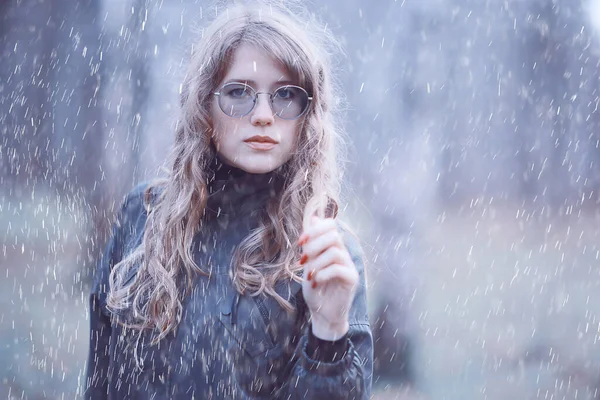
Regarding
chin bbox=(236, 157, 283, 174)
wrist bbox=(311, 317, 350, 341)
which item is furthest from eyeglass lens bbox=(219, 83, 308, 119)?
wrist bbox=(311, 317, 350, 341)

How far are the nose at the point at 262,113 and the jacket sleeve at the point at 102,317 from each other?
0.46m

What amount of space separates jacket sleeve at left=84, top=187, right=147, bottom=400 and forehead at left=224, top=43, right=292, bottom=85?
1.57 ft

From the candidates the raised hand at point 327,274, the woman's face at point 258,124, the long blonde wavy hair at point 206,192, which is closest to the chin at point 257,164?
the woman's face at point 258,124

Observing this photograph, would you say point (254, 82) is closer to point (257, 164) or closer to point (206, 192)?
point (257, 164)

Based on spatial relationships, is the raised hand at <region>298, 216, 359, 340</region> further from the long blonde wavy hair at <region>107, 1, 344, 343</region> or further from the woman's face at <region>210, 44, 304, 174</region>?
the woman's face at <region>210, 44, 304, 174</region>

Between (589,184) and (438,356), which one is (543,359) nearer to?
(438,356)

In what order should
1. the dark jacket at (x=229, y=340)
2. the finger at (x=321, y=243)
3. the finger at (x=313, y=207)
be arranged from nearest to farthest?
the finger at (x=321, y=243), the dark jacket at (x=229, y=340), the finger at (x=313, y=207)

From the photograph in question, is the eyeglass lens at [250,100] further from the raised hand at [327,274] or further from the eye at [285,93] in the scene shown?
the raised hand at [327,274]

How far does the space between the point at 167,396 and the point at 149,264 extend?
1.01 feet

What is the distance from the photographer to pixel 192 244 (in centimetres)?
137

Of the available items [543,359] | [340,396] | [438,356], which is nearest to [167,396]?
[340,396]

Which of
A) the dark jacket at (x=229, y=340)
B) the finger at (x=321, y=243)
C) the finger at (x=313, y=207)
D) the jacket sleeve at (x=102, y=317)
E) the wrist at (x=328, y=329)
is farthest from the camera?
the jacket sleeve at (x=102, y=317)

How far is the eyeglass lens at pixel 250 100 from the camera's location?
1260mm

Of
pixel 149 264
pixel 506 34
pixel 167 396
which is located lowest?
pixel 167 396
